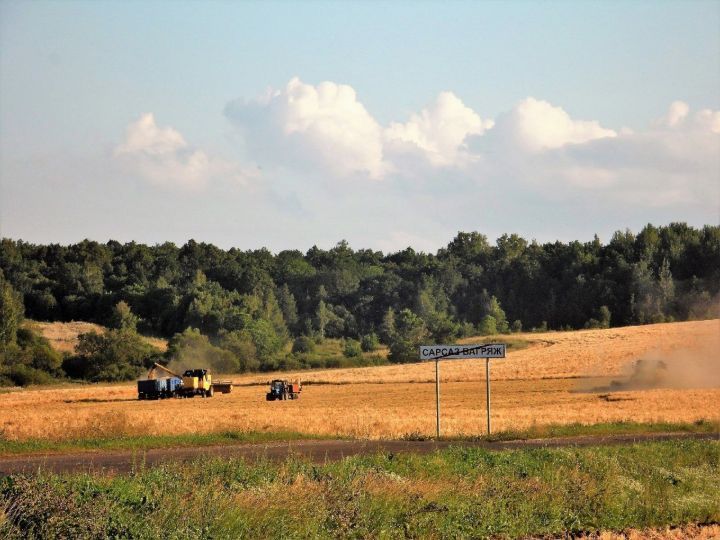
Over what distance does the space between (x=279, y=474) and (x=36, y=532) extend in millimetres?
5695

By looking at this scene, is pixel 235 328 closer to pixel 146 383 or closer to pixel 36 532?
pixel 146 383

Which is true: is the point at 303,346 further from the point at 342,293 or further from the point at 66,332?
the point at 342,293

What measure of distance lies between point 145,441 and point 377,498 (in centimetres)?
1574

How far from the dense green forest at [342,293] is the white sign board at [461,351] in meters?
71.2

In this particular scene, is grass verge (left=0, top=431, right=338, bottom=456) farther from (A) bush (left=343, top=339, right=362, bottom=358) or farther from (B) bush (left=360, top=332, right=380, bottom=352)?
(B) bush (left=360, top=332, right=380, bottom=352)

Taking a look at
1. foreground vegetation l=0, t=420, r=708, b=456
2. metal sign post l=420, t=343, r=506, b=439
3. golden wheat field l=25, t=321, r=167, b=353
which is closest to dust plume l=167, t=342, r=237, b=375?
golden wheat field l=25, t=321, r=167, b=353

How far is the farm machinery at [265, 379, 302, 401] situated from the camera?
6875cm

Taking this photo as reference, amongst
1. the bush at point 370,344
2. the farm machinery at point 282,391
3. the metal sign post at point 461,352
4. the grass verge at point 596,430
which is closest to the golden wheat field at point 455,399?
the farm machinery at point 282,391

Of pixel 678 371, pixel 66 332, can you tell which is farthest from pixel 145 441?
pixel 66 332

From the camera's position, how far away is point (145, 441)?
32531 mm

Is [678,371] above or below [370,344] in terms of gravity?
below

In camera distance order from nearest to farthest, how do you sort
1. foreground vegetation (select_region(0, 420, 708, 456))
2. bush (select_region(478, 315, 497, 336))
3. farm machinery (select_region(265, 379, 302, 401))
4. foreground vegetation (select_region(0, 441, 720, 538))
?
foreground vegetation (select_region(0, 441, 720, 538)) < foreground vegetation (select_region(0, 420, 708, 456)) < farm machinery (select_region(265, 379, 302, 401)) < bush (select_region(478, 315, 497, 336))

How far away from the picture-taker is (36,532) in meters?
15.2

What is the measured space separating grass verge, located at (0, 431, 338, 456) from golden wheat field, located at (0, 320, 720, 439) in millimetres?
1868
